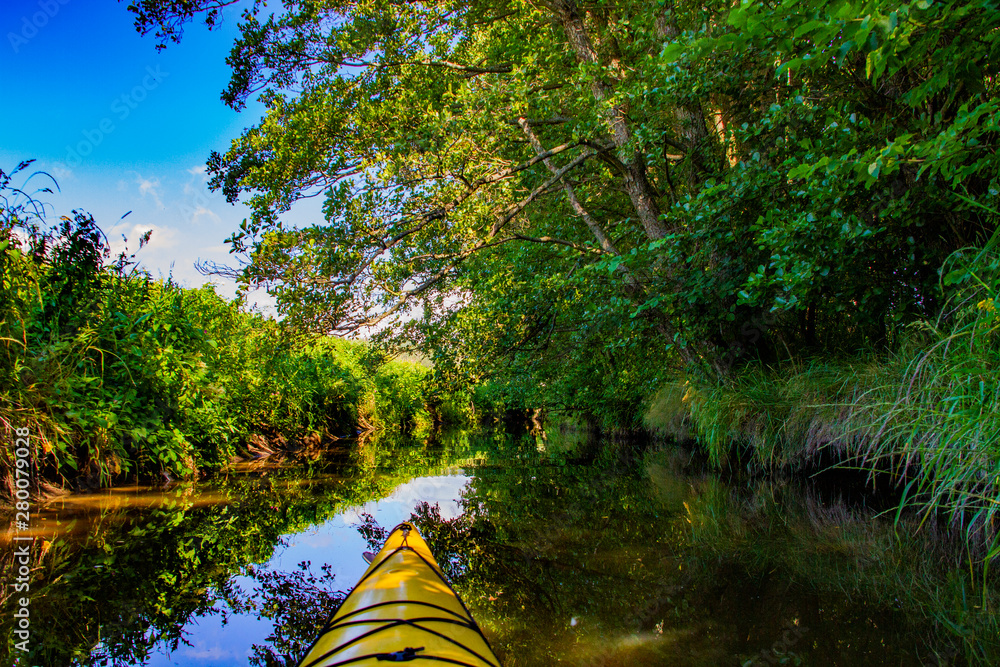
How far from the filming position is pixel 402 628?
1.86 metres

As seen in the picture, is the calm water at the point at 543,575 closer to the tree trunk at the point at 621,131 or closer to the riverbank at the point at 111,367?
the riverbank at the point at 111,367

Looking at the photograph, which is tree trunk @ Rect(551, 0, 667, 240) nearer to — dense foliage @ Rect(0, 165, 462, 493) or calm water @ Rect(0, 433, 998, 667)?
calm water @ Rect(0, 433, 998, 667)

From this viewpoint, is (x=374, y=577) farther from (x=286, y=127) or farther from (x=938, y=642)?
(x=286, y=127)

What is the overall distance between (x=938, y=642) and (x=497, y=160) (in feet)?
18.9

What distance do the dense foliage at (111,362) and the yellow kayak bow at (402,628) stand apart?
3.33 meters

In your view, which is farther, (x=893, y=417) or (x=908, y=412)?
(x=893, y=417)

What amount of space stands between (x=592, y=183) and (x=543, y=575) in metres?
6.56

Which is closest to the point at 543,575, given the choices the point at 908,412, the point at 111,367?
the point at 908,412

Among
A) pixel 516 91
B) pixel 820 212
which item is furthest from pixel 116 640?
pixel 516 91

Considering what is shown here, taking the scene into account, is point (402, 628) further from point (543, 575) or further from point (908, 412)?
point (908, 412)

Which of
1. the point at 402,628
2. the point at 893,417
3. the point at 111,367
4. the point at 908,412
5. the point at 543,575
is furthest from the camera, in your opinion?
the point at 111,367

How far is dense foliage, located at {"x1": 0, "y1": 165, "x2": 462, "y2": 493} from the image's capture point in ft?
13.0

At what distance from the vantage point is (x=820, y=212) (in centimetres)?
421

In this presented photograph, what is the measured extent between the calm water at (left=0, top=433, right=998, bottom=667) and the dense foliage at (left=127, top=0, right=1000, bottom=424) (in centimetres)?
180
